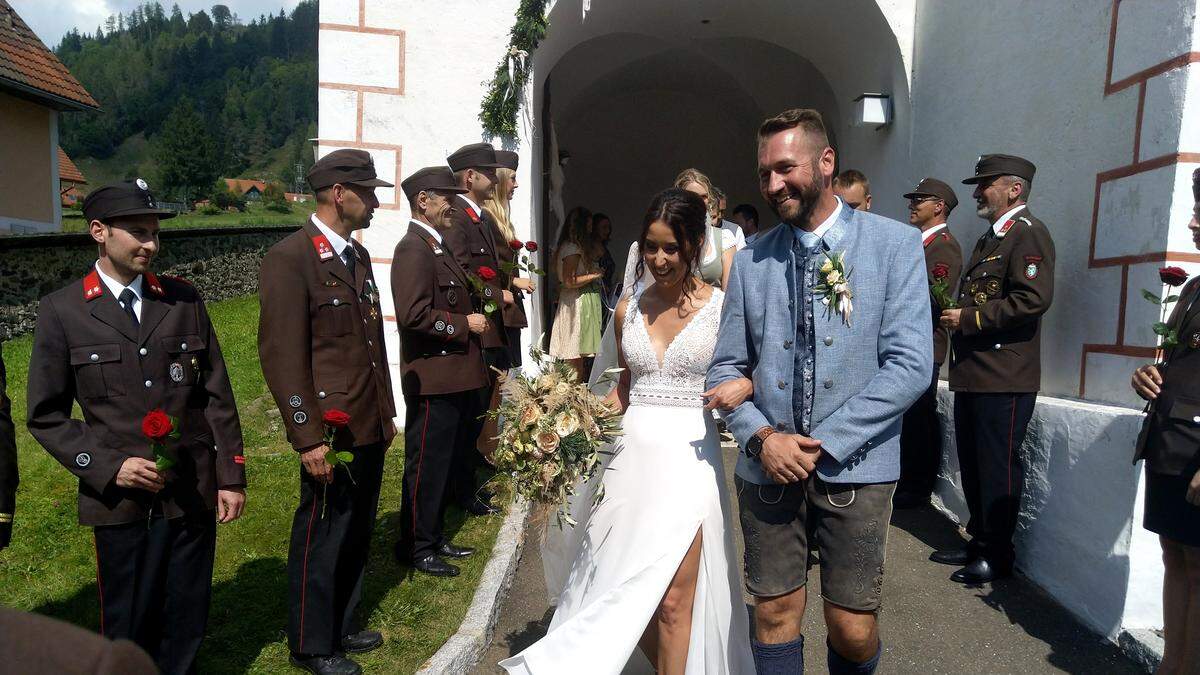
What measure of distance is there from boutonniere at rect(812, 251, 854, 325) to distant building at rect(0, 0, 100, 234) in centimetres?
2029

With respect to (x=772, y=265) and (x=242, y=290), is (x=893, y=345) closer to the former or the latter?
(x=772, y=265)

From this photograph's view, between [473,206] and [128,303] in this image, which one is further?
[473,206]

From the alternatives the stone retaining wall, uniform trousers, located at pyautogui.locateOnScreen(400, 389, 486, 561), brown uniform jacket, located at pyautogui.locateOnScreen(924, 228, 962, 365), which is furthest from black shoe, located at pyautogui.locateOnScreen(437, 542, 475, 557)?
the stone retaining wall

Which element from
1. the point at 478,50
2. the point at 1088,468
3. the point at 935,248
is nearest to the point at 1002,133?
the point at 935,248

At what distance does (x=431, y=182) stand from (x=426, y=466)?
5.25ft

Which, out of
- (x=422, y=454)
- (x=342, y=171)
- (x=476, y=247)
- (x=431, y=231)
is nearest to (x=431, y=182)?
(x=431, y=231)

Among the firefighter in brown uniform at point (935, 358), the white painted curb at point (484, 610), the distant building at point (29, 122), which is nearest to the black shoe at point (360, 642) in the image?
the white painted curb at point (484, 610)

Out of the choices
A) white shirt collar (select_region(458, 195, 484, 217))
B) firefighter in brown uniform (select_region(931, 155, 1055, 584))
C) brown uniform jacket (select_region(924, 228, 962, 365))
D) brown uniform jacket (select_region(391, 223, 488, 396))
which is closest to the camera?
brown uniform jacket (select_region(391, 223, 488, 396))

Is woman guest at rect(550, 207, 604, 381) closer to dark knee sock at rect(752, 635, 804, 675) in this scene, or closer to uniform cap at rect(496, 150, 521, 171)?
uniform cap at rect(496, 150, 521, 171)

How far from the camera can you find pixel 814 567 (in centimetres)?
502

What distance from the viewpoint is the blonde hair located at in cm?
569

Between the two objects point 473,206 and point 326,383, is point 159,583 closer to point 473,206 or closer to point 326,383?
point 326,383

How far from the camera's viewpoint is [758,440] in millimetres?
2834

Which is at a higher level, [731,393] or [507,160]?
[507,160]
